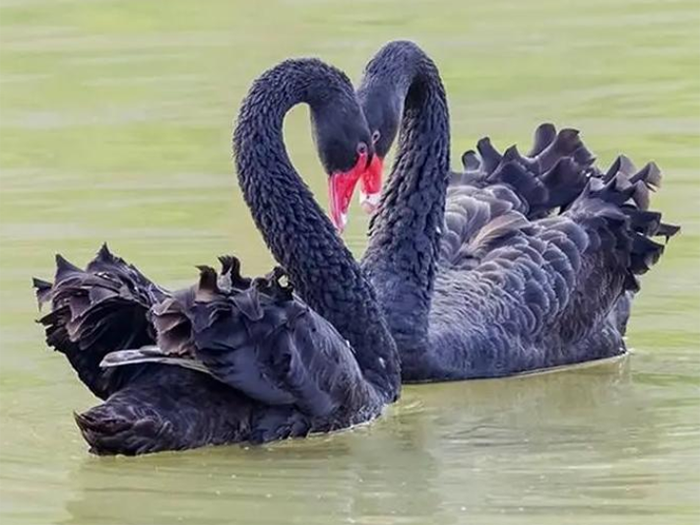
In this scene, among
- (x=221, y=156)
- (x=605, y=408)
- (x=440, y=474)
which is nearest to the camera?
(x=440, y=474)

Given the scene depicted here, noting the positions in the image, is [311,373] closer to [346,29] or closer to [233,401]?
[233,401]

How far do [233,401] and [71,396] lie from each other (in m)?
0.79

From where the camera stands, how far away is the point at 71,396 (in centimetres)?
800

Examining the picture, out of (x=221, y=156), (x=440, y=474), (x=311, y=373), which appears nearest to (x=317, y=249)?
(x=311, y=373)

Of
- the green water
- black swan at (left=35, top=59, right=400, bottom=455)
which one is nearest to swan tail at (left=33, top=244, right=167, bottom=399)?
black swan at (left=35, top=59, right=400, bottom=455)

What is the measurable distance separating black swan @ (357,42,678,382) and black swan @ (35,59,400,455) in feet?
1.03

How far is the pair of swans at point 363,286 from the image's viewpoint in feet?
23.7

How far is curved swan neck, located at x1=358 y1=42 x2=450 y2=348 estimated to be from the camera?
853 centimetres

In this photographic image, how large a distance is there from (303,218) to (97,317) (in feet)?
3.29

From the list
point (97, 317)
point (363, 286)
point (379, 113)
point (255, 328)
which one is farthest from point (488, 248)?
point (97, 317)

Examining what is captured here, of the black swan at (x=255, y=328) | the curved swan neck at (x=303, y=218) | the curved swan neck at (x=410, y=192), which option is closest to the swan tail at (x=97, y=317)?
the black swan at (x=255, y=328)

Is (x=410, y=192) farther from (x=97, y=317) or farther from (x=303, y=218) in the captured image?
(x=97, y=317)

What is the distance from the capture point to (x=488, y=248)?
892cm

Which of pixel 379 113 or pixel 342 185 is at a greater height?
pixel 379 113
